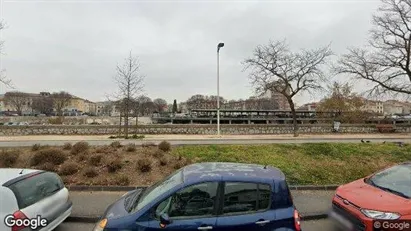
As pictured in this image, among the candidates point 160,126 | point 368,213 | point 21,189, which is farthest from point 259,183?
point 160,126

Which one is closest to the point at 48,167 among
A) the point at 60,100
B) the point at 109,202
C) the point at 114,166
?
the point at 114,166

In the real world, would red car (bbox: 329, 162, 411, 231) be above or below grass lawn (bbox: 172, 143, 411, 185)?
above

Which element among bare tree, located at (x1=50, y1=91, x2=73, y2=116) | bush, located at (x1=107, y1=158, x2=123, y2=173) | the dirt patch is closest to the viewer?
the dirt patch

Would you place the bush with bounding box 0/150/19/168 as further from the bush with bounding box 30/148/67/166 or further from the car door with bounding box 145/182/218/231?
the car door with bounding box 145/182/218/231

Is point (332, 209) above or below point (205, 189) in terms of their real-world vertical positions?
below

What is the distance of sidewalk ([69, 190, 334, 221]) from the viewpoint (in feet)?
20.3

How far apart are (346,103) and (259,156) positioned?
111ft

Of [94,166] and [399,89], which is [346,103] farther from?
[94,166]

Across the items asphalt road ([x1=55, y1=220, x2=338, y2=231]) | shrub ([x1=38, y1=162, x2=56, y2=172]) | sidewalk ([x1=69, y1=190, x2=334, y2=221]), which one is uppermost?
shrub ([x1=38, y1=162, x2=56, y2=172])

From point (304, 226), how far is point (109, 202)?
4.68m

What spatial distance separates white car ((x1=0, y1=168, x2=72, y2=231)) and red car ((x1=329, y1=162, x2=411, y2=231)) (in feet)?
17.1

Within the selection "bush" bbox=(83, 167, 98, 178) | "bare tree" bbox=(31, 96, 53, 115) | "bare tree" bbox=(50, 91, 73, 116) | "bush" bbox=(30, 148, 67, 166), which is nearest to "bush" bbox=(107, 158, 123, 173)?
"bush" bbox=(83, 167, 98, 178)

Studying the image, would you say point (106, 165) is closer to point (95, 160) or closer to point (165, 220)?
point (95, 160)

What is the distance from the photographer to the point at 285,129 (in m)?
30.2
